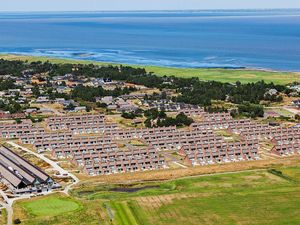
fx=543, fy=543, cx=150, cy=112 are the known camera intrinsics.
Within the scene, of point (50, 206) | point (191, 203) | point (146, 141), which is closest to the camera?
point (50, 206)

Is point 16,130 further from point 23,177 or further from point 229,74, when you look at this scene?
point 229,74

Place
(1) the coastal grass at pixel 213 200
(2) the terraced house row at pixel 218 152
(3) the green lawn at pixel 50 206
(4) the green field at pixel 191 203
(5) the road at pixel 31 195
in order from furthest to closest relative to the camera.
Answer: (2) the terraced house row at pixel 218 152
(5) the road at pixel 31 195
(3) the green lawn at pixel 50 206
(1) the coastal grass at pixel 213 200
(4) the green field at pixel 191 203

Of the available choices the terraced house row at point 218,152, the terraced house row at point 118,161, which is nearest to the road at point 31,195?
the terraced house row at point 118,161

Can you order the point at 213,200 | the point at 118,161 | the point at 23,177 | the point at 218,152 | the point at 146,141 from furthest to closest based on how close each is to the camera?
the point at 146,141
the point at 218,152
the point at 118,161
the point at 23,177
the point at 213,200

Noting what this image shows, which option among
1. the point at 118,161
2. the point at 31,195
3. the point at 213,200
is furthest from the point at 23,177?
the point at 213,200

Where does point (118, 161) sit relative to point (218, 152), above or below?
below

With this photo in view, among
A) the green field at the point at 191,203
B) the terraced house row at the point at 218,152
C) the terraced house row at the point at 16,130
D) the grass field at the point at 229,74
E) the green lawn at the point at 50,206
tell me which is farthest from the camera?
the grass field at the point at 229,74

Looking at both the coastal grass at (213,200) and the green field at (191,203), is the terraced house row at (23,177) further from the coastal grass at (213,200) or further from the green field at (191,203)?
the coastal grass at (213,200)

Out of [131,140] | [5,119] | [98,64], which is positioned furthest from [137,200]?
[98,64]

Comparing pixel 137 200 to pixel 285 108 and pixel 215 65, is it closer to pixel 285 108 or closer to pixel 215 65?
pixel 285 108
